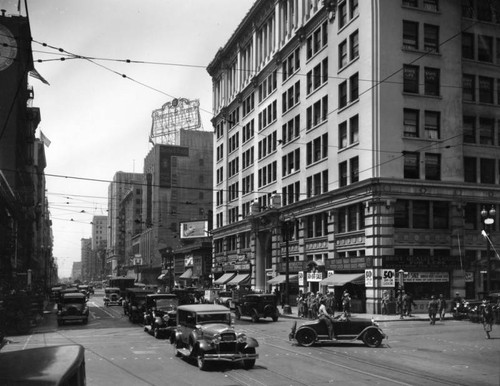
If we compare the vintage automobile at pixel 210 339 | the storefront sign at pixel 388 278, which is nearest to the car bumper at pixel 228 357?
the vintage automobile at pixel 210 339

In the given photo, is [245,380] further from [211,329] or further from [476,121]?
[476,121]

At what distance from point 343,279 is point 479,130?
15483mm

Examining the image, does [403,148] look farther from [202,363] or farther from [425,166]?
[202,363]

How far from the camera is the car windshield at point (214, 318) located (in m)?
20.0

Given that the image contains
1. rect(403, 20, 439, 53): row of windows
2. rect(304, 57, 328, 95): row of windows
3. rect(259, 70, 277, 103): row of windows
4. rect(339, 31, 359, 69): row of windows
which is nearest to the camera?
rect(403, 20, 439, 53): row of windows

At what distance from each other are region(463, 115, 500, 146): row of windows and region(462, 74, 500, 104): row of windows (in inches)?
57.4

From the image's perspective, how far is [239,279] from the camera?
2830 inches

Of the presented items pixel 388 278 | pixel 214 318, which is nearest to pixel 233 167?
pixel 388 278

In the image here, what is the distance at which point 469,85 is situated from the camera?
150 ft

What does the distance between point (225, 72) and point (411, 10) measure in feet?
140

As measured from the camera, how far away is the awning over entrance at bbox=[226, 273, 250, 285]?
231 ft

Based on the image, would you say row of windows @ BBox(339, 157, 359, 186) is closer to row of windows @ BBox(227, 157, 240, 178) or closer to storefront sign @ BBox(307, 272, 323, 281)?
storefront sign @ BBox(307, 272, 323, 281)

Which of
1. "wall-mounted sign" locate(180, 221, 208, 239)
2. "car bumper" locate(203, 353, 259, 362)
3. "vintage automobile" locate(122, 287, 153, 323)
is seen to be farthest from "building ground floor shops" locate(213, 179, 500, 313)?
"wall-mounted sign" locate(180, 221, 208, 239)

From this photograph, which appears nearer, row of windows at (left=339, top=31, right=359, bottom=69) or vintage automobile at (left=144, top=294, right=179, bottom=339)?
vintage automobile at (left=144, top=294, right=179, bottom=339)
